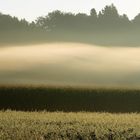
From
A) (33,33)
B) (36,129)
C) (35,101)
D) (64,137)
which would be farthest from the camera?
(33,33)

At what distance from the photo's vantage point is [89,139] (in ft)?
63.7

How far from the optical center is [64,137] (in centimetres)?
1909

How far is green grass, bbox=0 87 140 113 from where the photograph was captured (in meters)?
45.6

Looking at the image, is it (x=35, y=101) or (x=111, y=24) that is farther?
(x=111, y=24)

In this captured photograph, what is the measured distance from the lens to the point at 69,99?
46656mm

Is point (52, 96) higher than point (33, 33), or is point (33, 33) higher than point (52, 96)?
point (33, 33)

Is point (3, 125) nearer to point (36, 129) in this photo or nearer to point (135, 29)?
point (36, 129)

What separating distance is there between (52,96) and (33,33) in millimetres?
57241

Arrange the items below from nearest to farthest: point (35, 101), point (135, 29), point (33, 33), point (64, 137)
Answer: point (64, 137), point (35, 101), point (33, 33), point (135, 29)

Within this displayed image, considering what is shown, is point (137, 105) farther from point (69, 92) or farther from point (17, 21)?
point (17, 21)

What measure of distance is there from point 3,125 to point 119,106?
25.3 m

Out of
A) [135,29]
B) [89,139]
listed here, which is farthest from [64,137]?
[135,29]

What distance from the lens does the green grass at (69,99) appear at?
149ft

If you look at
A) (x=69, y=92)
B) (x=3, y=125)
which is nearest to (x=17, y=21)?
(x=69, y=92)
